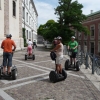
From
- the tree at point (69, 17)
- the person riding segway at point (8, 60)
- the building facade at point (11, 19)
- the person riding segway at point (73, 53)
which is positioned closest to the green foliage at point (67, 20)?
the tree at point (69, 17)

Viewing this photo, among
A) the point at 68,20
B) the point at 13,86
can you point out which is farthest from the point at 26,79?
the point at 68,20

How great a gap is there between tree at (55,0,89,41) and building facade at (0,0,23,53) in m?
5.85

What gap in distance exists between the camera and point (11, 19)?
1958 centimetres

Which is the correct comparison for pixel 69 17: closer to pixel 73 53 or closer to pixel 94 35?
pixel 94 35

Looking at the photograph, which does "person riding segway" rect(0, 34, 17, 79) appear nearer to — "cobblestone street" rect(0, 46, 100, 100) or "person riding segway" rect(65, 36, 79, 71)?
"cobblestone street" rect(0, 46, 100, 100)

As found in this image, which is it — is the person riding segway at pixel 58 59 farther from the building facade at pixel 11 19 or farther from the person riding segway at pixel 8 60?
the building facade at pixel 11 19

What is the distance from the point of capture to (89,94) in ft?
16.4

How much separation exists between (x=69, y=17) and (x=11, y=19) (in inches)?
326

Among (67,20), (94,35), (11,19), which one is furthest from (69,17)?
(94,35)

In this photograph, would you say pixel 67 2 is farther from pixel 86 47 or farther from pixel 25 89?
pixel 25 89

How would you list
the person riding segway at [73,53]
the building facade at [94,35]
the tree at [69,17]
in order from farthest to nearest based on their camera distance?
the building facade at [94,35]
the tree at [69,17]
the person riding segway at [73,53]

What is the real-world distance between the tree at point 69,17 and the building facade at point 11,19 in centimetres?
585

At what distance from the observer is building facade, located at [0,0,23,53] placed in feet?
54.5

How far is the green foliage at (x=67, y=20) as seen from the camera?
921 inches
